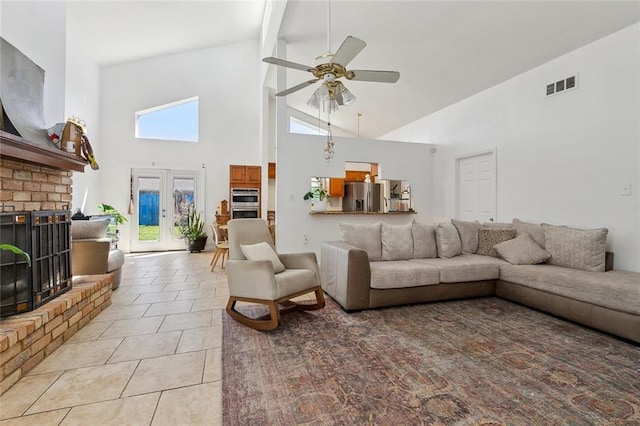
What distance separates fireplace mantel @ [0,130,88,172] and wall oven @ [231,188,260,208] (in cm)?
428

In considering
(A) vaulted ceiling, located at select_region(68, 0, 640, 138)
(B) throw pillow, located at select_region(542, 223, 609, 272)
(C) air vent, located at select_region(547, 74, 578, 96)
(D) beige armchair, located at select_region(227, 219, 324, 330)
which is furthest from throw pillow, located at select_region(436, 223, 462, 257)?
(A) vaulted ceiling, located at select_region(68, 0, 640, 138)

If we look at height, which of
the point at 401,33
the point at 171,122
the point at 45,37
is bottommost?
the point at 45,37

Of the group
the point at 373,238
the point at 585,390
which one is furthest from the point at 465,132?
the point at 585,390

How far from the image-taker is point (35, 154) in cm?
212

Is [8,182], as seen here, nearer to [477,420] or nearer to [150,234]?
[477,420]

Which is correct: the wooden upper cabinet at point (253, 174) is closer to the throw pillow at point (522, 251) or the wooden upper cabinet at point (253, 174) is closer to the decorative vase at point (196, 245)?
the decorative vase at point (196, 245)

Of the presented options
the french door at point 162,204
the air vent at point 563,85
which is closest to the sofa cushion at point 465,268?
the air vent at point 563,85

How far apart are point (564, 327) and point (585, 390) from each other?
1.13 metres

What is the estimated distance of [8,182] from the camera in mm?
2104

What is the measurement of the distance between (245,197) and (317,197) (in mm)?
2645

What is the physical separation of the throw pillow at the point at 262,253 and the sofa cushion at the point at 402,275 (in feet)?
3.19

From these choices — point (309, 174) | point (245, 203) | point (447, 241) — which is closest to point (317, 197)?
point (309, 174)

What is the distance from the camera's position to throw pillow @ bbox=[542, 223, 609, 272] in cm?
305

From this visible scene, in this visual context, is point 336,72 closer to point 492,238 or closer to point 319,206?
point 319,206
